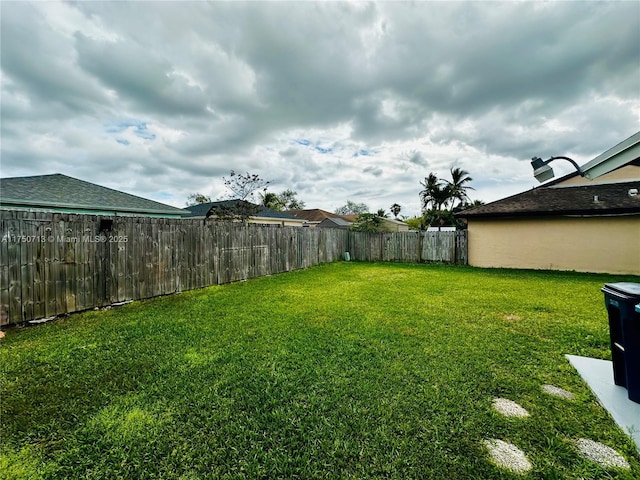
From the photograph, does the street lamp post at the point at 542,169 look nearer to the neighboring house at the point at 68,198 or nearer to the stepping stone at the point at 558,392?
the stepping stone at the point at 558,392

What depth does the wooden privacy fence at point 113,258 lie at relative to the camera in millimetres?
3883

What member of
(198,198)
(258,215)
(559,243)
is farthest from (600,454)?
(198,198)

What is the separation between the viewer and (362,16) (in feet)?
20.9

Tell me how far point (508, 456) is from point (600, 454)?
587mm

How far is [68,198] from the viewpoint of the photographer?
9.19 m

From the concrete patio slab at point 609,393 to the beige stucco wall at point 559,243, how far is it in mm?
9139

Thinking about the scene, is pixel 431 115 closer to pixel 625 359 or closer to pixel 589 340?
pixel 589 340

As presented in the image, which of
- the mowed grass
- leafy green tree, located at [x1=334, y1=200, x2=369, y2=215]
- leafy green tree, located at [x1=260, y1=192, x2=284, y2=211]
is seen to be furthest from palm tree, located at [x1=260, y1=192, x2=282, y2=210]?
the mowed grass

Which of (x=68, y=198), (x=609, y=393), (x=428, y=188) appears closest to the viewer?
(x=609, y=393)

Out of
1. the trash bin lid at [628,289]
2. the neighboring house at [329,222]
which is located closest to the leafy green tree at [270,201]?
the neighboring house at [329,222]

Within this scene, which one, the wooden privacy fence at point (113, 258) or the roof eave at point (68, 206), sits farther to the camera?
the roof eave at point (68, 206)

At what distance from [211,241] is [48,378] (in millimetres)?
4629

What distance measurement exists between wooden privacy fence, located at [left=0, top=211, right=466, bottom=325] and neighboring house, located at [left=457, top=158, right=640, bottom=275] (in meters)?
8.64

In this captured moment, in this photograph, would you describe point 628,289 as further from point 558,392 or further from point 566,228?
point 566,228
